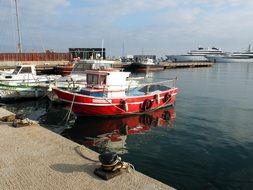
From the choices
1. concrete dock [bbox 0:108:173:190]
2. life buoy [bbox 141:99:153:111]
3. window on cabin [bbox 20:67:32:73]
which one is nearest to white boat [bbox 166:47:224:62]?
window on cabin [bbox 20:67:32:73]

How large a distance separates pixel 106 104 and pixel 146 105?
2.84 meters

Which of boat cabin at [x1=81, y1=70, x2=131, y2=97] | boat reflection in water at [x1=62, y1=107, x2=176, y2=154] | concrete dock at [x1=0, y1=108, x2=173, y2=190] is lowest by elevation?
boat reflection in water at [x1=62, y1=107, x2=176, y2=154]

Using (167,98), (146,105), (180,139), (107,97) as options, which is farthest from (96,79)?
(180,139)

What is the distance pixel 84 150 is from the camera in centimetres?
826

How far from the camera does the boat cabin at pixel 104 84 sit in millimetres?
16609

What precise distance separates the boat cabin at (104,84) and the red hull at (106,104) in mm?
580

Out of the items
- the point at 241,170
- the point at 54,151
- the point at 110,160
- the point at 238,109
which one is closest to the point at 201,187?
the point at 241,170

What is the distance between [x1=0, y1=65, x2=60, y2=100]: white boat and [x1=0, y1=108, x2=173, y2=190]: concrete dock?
42.4ft

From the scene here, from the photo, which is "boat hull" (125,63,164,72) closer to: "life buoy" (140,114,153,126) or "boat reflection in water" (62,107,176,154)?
"boat reflection in water" (62,107,176,154)

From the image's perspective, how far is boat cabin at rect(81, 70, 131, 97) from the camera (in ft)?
54.5

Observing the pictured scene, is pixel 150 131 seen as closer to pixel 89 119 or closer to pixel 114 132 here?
pixel 114 132

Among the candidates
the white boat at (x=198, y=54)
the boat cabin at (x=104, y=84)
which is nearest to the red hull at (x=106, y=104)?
the boat cabin at (x=104, y=84)

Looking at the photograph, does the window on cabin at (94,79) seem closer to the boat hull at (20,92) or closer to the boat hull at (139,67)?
the boat hull at (20,92)

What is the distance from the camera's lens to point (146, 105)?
18000 millimetres
